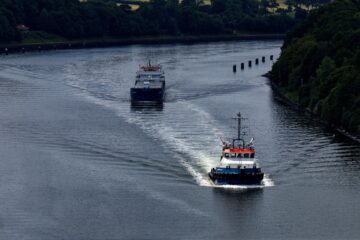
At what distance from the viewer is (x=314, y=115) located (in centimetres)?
14300

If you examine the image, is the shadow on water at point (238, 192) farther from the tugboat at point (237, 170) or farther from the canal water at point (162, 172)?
the tugboat at point (237, 170)

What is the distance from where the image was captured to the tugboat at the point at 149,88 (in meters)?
159

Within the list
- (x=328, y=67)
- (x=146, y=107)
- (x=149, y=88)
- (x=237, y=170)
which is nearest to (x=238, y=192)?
(x=237, y=170)

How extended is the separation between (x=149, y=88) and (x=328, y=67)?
81.8 ft

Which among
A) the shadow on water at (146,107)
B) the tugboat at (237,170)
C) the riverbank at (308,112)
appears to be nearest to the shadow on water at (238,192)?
the tugboat at (237,170)

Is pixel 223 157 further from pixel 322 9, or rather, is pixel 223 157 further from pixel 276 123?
pixel 322 9

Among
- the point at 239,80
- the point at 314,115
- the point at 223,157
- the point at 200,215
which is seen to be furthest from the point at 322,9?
the point at 200,215

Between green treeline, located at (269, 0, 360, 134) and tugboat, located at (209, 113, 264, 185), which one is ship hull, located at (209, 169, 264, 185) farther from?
green treeline, located at (269, 0, 360, 134)

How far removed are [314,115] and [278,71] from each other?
1418 inches

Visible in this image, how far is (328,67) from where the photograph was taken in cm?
15150

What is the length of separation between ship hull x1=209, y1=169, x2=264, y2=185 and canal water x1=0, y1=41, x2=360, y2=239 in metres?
0.85

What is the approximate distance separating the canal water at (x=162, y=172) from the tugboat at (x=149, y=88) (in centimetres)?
188

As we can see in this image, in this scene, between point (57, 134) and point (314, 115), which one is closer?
point (57, 134)

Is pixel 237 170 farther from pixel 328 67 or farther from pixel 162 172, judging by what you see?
pixel 328 67
